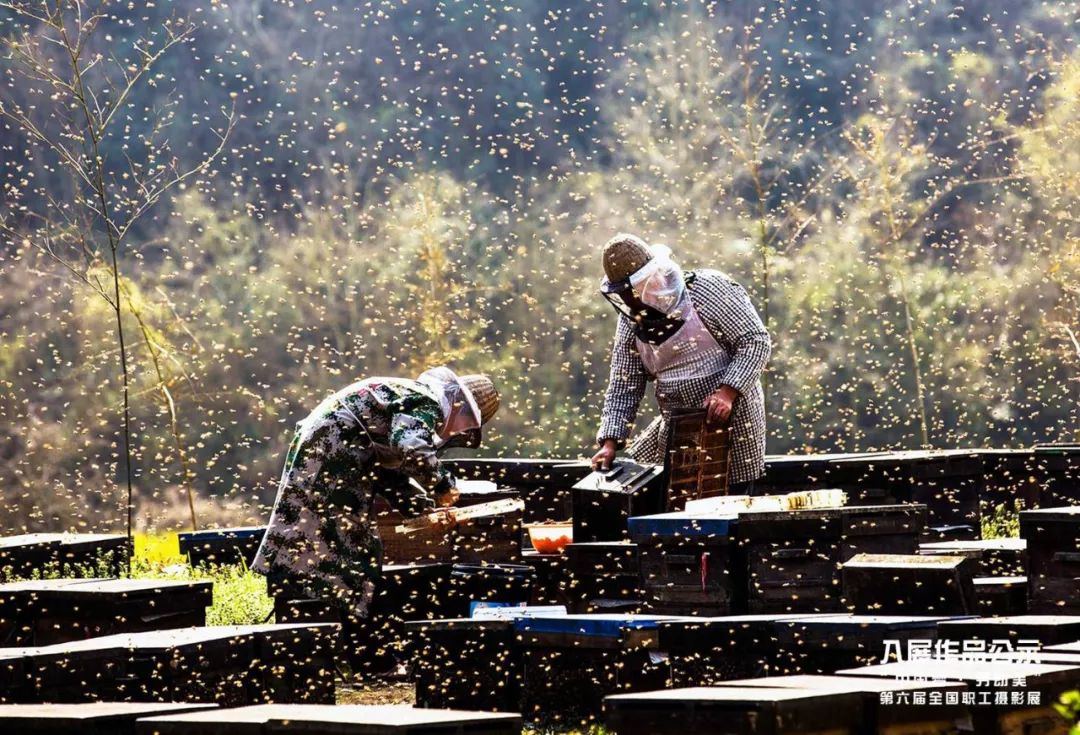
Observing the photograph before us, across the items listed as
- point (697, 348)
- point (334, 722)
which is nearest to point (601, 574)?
point (697, 348)

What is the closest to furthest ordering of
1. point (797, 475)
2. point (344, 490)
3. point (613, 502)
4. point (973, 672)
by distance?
1. point (973, 672)
2. point (344, 490)
3. point (613, 502)
4. point (797, 475)

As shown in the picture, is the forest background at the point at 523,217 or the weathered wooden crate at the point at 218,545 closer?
the weathered wooden crate at the point at 218,545

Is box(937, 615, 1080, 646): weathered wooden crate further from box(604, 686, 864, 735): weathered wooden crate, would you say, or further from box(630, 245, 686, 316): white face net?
box(630, 245, 686, 316): white face net

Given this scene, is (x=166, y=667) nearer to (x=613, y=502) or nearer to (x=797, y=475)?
(x=613, y=502)

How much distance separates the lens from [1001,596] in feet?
19.6

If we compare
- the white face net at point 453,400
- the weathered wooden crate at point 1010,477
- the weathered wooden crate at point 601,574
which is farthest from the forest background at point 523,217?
the weathered wooden crate at point 601,574

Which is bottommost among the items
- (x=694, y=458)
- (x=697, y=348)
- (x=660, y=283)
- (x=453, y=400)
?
(x=694, y=458)

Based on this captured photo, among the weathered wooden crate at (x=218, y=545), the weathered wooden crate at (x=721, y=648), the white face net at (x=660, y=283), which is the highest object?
the white face net at (x=660, y=283)

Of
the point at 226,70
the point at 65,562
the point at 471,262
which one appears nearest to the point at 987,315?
the point at 471,262

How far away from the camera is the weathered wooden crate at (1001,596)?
19.5 feet

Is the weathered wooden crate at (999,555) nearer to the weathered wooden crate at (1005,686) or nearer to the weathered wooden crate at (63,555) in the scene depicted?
the weathered wooden crate at (1005,686)

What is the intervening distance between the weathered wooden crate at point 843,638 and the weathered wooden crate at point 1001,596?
132 centimetres

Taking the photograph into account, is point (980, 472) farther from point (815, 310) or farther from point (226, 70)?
point (226, 70)

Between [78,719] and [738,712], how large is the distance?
1538 mm
